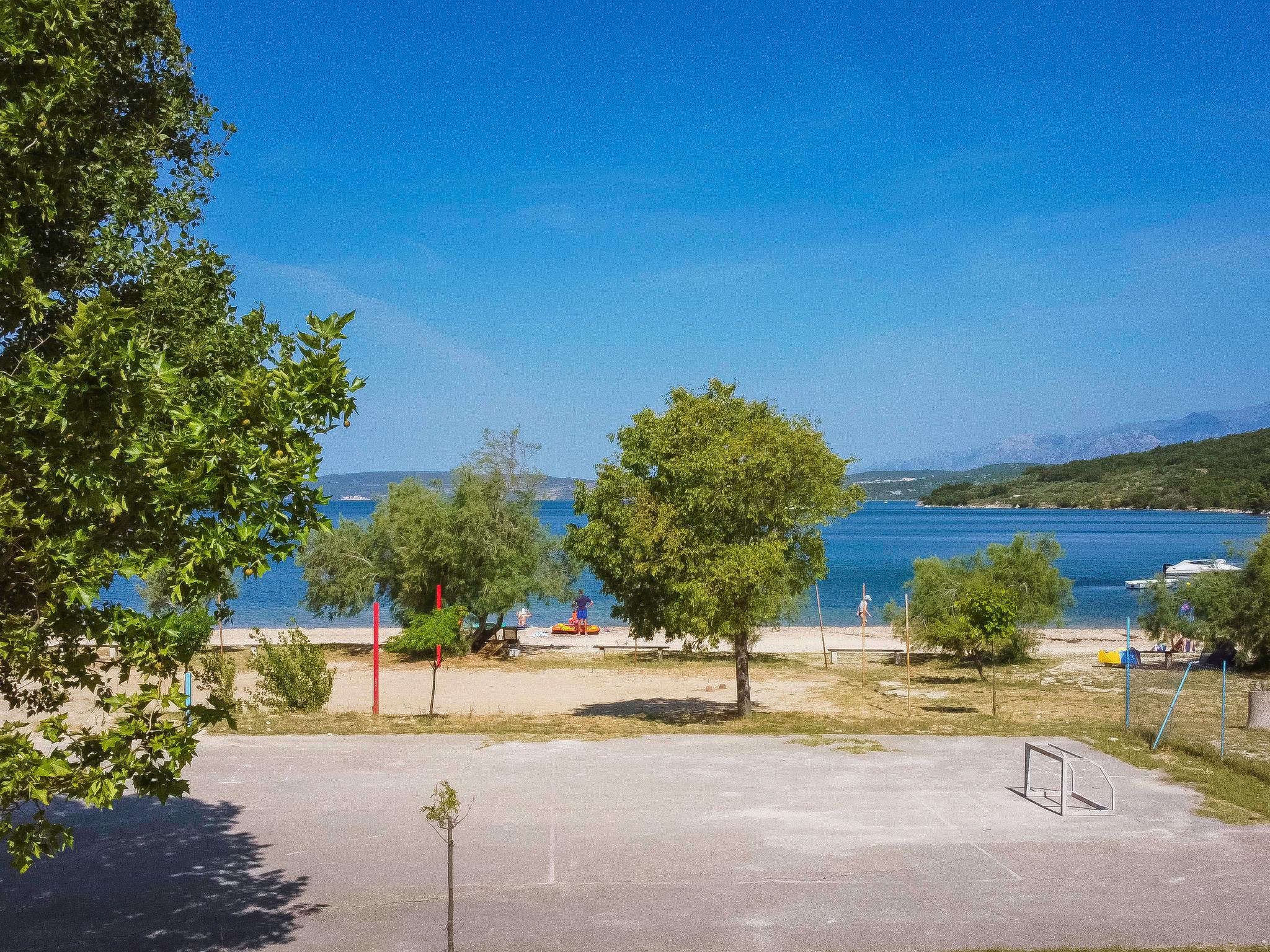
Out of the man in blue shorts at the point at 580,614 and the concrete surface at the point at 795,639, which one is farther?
the man in blue shorts at the point at 580,614

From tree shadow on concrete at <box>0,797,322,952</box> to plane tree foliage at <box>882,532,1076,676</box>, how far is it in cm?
2516

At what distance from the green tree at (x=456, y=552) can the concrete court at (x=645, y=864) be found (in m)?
23.1

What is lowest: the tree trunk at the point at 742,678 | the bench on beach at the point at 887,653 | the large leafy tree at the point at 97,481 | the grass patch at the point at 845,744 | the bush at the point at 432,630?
the bench on beach at the point at 887,653

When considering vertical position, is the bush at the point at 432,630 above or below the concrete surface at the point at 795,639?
above

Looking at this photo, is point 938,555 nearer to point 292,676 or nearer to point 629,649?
point 629,649

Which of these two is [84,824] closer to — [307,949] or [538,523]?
[307,949]

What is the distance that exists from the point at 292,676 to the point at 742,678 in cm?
903

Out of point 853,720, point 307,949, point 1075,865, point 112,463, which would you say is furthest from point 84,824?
point 853,720

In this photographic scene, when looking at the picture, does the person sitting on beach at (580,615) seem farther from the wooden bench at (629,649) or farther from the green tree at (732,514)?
the green tree at (732,514)

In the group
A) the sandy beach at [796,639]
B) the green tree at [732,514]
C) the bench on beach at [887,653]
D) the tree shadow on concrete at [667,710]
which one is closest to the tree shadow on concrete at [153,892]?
the green tree at [732,514]

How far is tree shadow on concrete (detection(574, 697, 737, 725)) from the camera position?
21.7 meters

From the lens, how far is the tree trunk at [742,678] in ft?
68.3

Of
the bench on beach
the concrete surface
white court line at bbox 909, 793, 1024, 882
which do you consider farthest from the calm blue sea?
white court line at bbox 909, 793, 1024, 882

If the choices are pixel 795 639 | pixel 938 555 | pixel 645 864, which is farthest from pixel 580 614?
pixel 938 555
